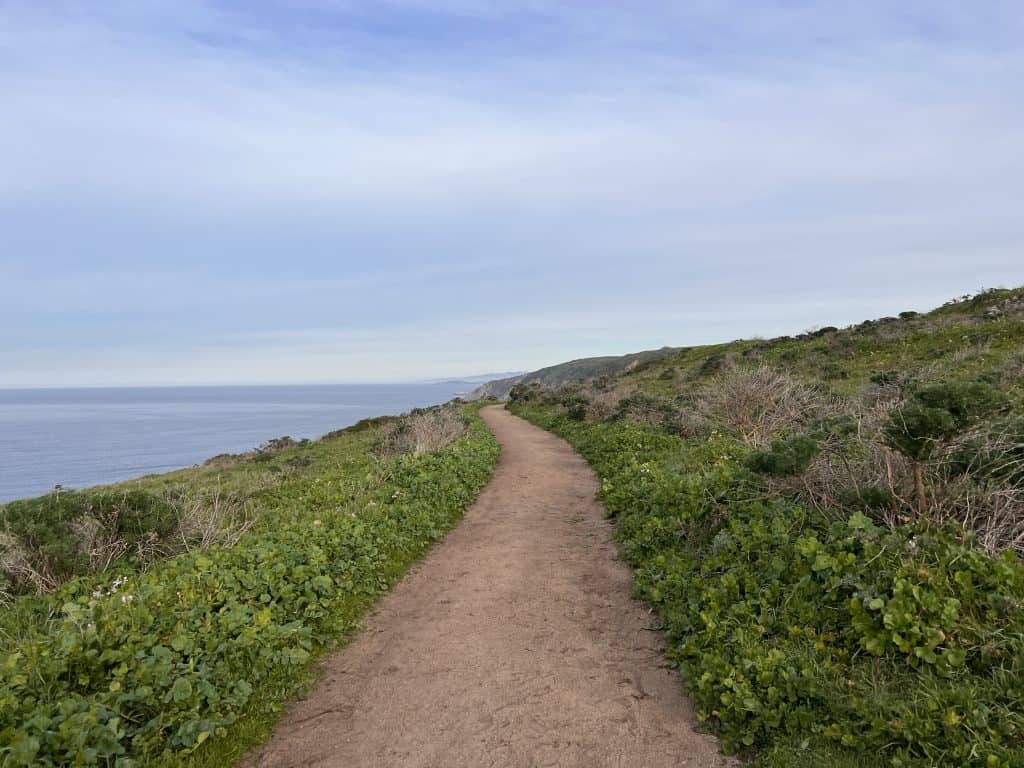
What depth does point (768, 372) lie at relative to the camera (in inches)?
516

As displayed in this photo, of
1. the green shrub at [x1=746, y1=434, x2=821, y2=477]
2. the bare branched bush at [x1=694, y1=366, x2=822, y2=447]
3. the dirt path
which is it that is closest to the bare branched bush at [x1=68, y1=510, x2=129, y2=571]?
the dirt path

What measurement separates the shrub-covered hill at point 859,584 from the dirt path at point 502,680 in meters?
0.39

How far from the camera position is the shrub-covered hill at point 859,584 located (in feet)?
11.5

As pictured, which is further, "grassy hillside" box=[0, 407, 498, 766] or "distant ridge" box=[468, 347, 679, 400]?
"distant ridge" box=[468, 347, 679, 400]

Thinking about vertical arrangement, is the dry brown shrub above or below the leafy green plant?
below

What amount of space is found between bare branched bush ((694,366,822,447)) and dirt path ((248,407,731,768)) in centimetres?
631

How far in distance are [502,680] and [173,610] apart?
274 centimetres

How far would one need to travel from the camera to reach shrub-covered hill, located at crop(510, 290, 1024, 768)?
3.49 meters

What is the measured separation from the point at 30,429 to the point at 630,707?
329 feet

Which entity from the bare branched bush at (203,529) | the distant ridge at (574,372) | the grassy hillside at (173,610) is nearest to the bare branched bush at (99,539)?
the grassy hillside at (173,610)

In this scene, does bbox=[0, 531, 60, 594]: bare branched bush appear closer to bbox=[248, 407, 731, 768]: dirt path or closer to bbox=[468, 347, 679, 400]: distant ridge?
bbox=[248, 407, 731, 768]: dirt path

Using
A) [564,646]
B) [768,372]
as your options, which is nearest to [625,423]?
[768,372]

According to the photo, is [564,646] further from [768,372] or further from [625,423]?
[625,423]

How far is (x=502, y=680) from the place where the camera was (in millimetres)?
4656
